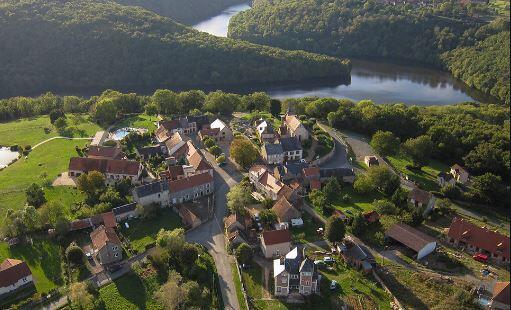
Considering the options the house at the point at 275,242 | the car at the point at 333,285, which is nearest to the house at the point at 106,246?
the house at the point at 275,242

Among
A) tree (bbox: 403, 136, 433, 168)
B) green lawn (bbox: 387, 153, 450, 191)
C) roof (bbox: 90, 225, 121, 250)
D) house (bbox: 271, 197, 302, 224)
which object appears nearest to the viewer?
roof (bbox: 90, 225, 121, 250)

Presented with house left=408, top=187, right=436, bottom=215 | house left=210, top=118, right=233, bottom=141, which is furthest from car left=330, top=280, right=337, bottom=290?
house left=210, top=118, right=233, bottom=141

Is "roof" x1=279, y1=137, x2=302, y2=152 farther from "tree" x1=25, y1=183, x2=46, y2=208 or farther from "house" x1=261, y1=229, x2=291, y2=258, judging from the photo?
"tree" x1=25, y1=183, x2=46, y2=208

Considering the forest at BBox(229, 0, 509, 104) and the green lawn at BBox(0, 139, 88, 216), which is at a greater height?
the forest at BBox(229, 0, 509, 104)

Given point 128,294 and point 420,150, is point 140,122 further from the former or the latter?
point 420,150

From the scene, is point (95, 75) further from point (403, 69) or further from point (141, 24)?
point (403, 69)

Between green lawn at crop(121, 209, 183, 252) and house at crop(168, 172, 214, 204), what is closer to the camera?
green lawn at crop(121, 209, 183, 252)

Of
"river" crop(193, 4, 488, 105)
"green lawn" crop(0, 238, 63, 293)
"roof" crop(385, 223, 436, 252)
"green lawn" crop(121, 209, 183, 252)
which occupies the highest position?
"river" crop(193, 4, 488, 105)

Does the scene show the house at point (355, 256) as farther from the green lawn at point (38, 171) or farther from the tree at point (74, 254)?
the green lawn at point (38, 171)
